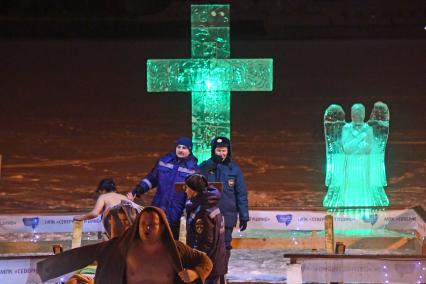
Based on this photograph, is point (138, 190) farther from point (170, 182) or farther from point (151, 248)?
point (151, 248)

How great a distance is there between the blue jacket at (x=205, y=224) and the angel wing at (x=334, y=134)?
13.8 ft

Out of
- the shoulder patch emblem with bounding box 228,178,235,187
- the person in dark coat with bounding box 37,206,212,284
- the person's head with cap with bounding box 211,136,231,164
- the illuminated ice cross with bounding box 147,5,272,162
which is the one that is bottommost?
the person in dark coat with bounding box 37,206,212,284

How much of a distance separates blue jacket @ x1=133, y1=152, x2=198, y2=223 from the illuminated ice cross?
2.05 m

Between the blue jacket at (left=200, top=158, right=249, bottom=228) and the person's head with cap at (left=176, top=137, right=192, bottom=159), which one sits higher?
the person's head with cap at (left=176, top=137, right=192, bottom=159)

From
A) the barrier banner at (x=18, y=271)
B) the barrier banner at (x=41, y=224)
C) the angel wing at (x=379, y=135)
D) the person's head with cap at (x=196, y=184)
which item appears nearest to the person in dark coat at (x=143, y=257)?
the person's head with cap at (x=196, y=184)

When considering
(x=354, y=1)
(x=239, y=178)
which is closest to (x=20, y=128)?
(x=354, y=1)

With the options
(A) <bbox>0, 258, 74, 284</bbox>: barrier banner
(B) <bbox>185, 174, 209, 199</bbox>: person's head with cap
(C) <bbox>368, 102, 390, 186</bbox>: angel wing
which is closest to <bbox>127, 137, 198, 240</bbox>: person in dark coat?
(A) <bbox>0, 258, 74, 284</bbox>: barrier banner

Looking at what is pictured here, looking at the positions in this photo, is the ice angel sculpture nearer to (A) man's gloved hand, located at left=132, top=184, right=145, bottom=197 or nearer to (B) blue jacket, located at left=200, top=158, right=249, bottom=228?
(B) blue jacket, located at left=200, top=158, right=249, bottom=228

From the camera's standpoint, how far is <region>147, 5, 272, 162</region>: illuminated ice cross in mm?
8180

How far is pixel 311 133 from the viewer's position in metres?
15.3

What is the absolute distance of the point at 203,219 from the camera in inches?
168

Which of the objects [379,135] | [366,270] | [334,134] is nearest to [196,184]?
[366,270]

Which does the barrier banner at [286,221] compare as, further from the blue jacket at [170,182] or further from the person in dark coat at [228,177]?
the person in dark coat at [228,177]

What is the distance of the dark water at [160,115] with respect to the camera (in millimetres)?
12281
